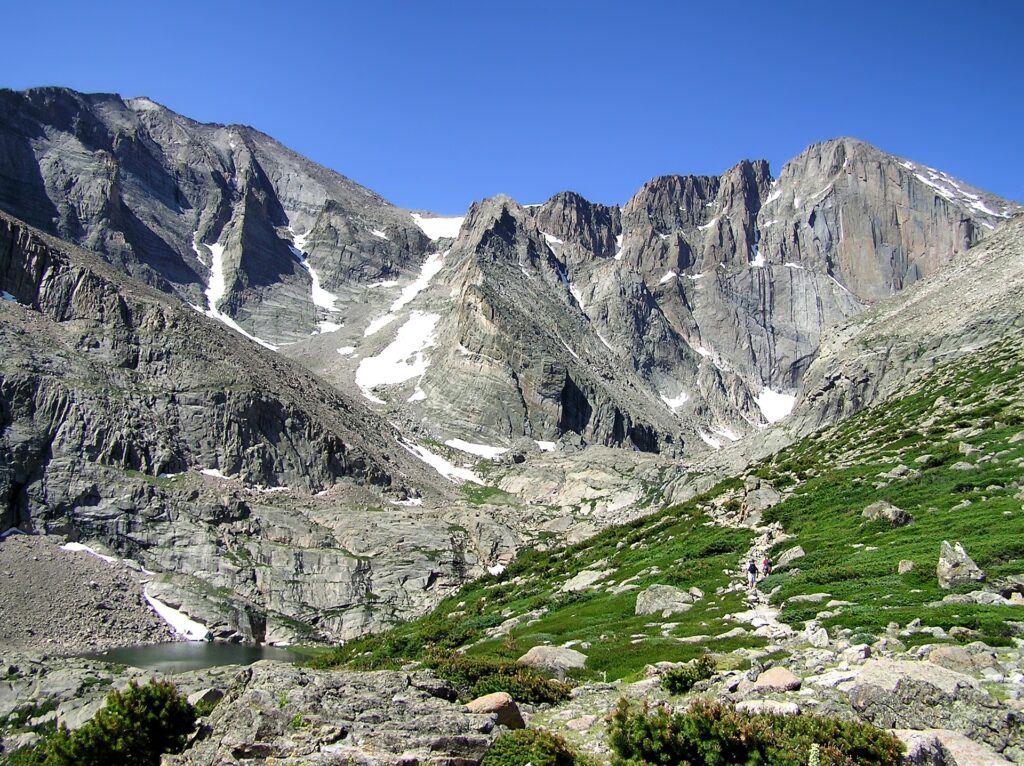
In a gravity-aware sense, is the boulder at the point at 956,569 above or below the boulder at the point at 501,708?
above

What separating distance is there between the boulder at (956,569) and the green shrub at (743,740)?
→ 11.7m

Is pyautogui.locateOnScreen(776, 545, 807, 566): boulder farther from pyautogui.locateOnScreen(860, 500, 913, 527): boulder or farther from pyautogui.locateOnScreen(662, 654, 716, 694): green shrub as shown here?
pyautogui.locateOnScreen(662, 654, 716, 694): green shrub

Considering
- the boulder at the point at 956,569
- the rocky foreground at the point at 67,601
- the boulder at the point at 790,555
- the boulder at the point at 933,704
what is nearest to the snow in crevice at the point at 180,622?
the rocky foreground at the point at 67,601

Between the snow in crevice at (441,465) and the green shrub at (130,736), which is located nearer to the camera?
the green shrub at (130,736)

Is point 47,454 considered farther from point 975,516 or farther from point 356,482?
point 975,516

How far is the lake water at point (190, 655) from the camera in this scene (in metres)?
77.2

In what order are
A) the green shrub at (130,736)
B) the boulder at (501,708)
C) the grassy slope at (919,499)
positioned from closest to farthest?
the boulder at (501,708)
the green shrub at (130,736)
the grassy slope at (919,499)

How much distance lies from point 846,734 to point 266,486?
143373 mm

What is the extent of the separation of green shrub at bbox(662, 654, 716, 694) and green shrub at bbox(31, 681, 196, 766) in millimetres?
A: 10829

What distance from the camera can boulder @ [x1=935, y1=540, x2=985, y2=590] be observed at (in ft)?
65.8

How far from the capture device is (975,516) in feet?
90.3

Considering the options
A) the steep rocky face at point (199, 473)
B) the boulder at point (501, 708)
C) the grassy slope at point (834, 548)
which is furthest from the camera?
the steep rocky face at point (199, 473)

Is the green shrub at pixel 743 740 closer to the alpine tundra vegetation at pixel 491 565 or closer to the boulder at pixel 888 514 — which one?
the alpine tundra vegetation at pixel 491 565

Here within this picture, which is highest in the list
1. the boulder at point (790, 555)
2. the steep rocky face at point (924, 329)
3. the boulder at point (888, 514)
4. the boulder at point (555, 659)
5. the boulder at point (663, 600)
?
the steep rocky face at point (924, 329)
